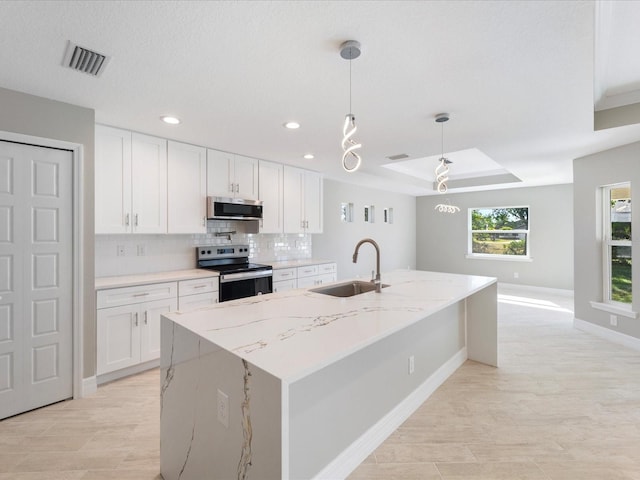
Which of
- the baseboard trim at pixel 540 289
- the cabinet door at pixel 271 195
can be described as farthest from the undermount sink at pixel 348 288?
the baseboard trim at pixel 540 289

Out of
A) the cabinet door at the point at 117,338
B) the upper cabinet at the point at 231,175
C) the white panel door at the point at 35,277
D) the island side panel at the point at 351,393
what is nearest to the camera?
the island side panel at the point at 351,393

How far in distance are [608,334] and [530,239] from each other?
3355 mm

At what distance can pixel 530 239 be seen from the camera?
6.97 meters

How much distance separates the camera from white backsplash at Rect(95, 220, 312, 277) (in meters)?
3.25

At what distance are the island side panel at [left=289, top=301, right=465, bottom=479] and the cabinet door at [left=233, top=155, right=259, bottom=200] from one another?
8.71 ft

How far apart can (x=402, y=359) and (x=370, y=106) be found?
197cm

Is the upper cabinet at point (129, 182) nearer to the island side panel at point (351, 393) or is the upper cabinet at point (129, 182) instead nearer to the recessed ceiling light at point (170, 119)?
the recessed ceiling light at point (170, 119)

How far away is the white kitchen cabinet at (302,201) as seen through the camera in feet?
15.3

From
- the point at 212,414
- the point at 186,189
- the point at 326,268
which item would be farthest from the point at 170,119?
the point at 326,268

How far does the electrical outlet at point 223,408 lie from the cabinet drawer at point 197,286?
2.12 m

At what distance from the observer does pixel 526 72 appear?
2064 millimetres

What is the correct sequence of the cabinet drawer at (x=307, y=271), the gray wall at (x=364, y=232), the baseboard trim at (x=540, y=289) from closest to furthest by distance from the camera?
1. the cabinet drawer at (x=307, y=271)
2. the gray wall at (x=364, y=232)
3. the baseboard trim at (x=540, y=289)

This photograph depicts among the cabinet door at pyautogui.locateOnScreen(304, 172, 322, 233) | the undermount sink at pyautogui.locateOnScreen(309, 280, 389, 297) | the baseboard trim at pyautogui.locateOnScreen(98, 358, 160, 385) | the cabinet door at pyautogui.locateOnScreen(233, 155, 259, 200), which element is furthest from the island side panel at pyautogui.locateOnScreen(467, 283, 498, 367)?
the baseboard trim at pyautogui.locateOnScreen(98, 358, 160, 385)

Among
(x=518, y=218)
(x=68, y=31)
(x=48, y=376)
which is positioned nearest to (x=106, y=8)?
(x=68, y=31)
